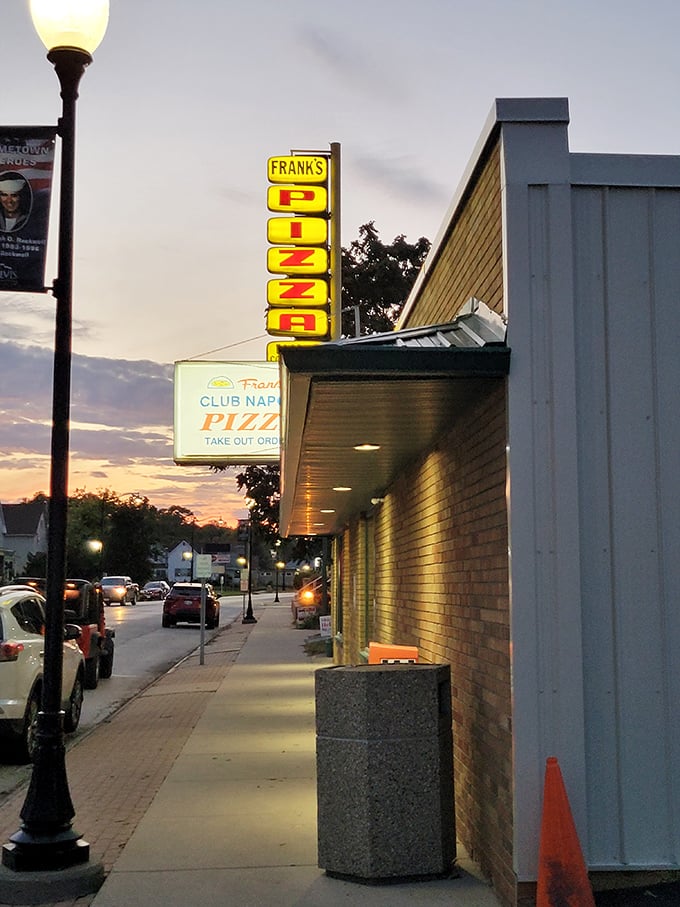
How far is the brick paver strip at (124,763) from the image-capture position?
8508mm

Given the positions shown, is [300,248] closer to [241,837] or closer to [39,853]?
[241,837]

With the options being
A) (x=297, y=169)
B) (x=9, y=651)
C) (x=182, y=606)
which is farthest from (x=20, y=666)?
(x=182, y=606)

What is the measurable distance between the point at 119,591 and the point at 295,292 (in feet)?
173

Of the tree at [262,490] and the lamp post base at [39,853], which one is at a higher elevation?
the tree at [262,490]

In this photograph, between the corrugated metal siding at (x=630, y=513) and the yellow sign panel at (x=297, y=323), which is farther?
the yellow sign panel at (x=297, y=323)

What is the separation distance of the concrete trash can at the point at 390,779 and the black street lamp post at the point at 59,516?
1.63 m

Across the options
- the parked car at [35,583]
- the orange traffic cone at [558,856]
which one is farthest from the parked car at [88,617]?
the orange traffic cone at [558,856]

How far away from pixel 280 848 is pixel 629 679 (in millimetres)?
2927

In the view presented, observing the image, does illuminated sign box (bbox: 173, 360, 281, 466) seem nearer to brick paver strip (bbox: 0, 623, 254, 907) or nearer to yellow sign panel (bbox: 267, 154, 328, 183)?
yellow sign panel (bbox: 267, 154, 328, 183)

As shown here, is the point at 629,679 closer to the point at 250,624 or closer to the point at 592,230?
the point at 592,230

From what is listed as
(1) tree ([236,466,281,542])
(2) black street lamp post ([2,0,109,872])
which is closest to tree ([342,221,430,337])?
(1) tree ([236,466,281,542])

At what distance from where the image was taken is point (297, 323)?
17.6 meters

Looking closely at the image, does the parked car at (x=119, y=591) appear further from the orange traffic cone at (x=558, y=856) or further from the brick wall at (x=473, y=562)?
the orange traffic cone at (x=558, y=856)

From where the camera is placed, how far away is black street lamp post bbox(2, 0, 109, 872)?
655 centimetres
